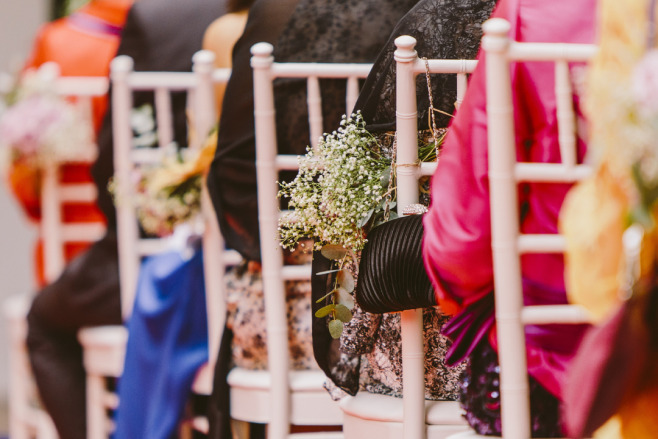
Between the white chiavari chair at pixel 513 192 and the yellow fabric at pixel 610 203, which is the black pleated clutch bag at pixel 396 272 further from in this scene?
the yellow fabric at pixel 610 203

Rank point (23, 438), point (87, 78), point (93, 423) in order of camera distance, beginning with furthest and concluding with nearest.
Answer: point (23, 438) → point (87, 78) → point (93, 423)

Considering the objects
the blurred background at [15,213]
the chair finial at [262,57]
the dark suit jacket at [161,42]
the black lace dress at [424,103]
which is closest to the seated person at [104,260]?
the dark suit jacket at [161,42]

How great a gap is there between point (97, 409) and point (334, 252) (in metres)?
1.25

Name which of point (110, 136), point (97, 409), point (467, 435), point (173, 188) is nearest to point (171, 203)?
point (173, 188)

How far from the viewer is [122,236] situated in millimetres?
2373

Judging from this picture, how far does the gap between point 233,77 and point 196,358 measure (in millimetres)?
625

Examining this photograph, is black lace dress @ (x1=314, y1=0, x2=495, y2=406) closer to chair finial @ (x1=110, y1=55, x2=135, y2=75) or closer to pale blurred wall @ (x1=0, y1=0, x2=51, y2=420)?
chair finial @ (x1=110, y1=55, x2=135, y2=75)

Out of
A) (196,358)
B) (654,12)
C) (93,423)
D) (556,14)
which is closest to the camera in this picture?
(654,12)

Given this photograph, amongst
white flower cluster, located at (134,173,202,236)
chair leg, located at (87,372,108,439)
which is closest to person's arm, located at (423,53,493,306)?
white flower cluster, located at (134,173,202,236)

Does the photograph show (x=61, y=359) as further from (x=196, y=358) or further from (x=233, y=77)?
(x=233, y=77)

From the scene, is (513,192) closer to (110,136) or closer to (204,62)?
(204,62)

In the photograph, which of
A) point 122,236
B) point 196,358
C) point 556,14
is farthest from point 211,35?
point 556,14

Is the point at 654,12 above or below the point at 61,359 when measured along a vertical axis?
above

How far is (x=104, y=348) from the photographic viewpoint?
2.49 metres
